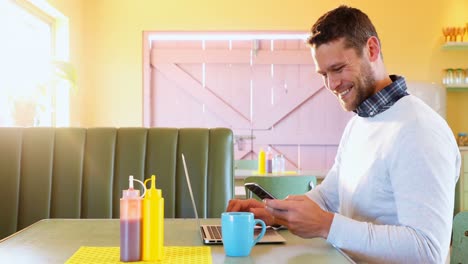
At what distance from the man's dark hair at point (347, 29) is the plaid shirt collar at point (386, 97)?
14 centimetres

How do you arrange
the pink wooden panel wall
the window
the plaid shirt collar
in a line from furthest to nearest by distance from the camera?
the pink wooden panel wall → the window → the plaid shirt collar

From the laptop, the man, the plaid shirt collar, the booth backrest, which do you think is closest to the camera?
the man

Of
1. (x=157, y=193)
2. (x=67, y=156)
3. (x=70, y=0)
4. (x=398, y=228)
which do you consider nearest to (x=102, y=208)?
Result: (x=67, y=156)

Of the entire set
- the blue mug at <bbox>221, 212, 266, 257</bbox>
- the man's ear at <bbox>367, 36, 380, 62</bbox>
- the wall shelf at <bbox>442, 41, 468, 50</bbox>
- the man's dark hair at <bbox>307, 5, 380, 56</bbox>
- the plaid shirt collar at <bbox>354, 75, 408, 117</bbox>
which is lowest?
the blue mug at <bbox>221, 212, 266, 257</bbox>

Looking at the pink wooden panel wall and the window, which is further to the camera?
the pink wooden panel wall

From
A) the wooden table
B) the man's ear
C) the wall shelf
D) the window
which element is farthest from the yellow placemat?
the wall shelf

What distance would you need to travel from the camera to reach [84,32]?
19.7 feet

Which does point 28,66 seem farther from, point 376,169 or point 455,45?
point 455,45

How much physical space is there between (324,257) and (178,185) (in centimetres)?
145

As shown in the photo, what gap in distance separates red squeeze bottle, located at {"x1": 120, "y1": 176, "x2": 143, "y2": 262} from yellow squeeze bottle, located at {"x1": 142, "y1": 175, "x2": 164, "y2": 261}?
0.05 ft

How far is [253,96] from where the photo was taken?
621 centimetres

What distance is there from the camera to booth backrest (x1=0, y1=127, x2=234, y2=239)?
2.66 meters

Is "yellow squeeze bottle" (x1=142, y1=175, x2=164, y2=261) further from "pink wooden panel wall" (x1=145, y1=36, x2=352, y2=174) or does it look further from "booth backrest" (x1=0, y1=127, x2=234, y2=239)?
"pink wooden panel wall" (x1=145, y1=36, x2=352, y2=174)

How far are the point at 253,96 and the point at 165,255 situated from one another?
16.3 feet
